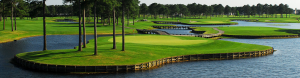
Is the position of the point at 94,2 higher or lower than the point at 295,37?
higher

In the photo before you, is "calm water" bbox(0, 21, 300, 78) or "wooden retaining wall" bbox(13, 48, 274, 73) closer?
"wooden retaining wall" bbox(13, 48, 274, 73)

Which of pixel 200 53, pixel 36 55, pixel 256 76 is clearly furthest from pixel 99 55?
pixel 256 76

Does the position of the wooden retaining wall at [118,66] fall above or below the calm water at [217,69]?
above

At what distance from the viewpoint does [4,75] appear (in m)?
46.7

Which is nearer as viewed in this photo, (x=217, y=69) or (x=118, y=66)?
(x=118, y=66)

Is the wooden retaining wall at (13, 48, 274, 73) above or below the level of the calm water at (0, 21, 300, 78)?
above

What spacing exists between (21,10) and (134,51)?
74387 mm

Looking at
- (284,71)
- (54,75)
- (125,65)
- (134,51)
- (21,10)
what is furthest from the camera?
(21,10)

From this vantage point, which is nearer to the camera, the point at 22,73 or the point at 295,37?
the point at 22,73

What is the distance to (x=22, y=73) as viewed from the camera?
156 ft

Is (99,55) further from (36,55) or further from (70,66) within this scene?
(36,55)

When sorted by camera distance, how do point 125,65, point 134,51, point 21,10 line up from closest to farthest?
point 125,65 < point 134,51 < point 21,10

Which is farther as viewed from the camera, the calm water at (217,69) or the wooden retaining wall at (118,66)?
the calm water at (217,69)

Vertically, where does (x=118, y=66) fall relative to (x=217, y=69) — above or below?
above
